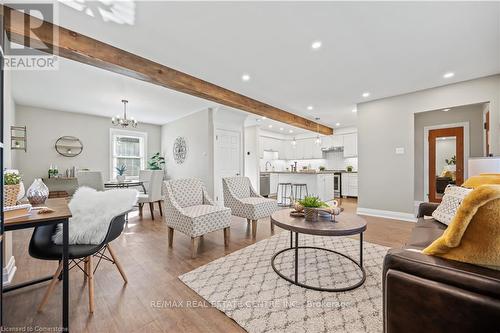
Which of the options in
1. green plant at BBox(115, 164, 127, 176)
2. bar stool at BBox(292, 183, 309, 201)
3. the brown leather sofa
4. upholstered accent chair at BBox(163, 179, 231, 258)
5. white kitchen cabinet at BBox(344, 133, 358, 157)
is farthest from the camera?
white kitchen cabinet at BBox(344, 133, 358, 157)

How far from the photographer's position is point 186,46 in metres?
2.54

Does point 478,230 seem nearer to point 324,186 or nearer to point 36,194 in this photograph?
point 36,194

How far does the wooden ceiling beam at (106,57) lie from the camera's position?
2035 mm

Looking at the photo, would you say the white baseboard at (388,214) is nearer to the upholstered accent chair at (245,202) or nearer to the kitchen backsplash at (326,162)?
the upholstered accent chair at (245,202)

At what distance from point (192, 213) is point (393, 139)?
418cm

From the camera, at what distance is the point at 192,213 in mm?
2588

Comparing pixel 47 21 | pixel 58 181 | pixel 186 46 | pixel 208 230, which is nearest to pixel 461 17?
pixel 186 46

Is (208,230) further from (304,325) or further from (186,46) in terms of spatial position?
(186,46)

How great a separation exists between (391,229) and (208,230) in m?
3.04

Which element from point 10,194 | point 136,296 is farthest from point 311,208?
point 10,194

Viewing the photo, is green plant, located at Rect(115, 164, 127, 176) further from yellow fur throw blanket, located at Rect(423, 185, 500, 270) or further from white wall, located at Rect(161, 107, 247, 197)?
yellow fur throw blanket, located at Rect(423, 185, 500, 270)

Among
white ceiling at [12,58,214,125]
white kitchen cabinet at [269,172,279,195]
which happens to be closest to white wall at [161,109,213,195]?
white ceiling at [12,58,214,125]

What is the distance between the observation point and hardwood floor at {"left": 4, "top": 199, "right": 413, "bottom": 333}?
4.66 feet

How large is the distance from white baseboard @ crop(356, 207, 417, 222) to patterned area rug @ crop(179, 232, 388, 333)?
2.11 metres
